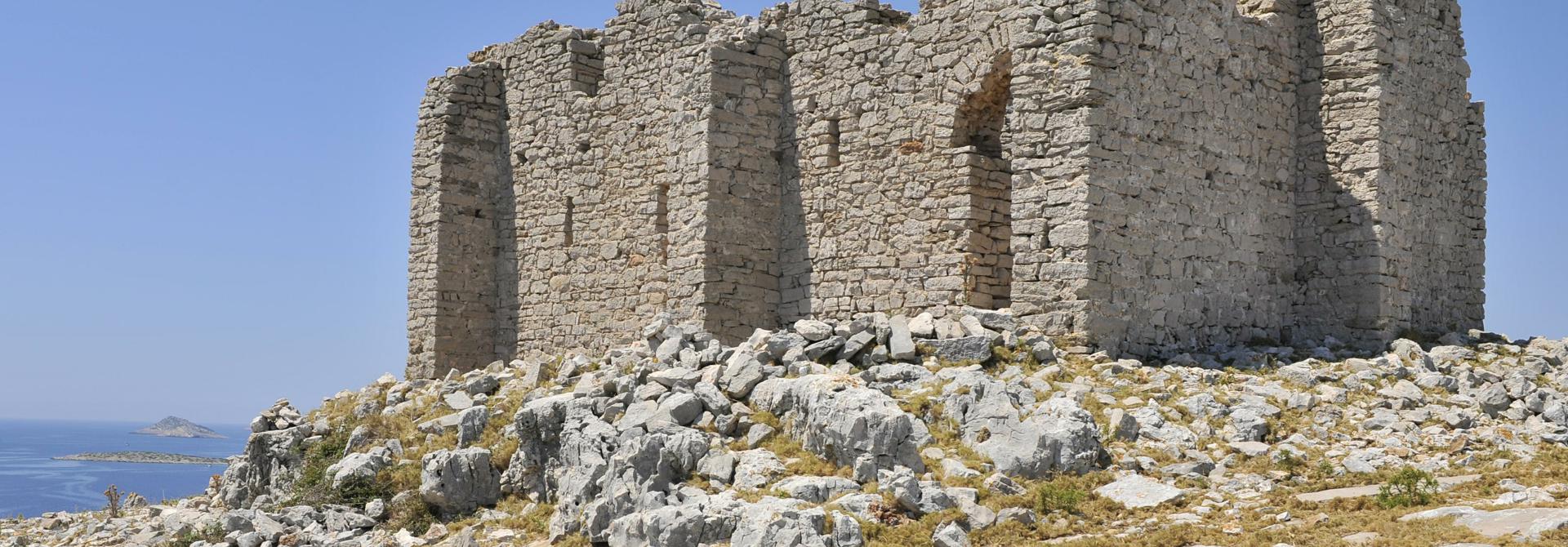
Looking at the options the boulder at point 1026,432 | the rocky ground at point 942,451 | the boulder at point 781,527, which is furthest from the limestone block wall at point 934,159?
the boulder at point 781,527

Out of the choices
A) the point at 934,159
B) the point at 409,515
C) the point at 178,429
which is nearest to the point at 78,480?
the point at 409,515

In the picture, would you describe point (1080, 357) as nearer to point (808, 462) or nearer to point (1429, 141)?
point (808, 462)

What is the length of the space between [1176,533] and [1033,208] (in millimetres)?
5454

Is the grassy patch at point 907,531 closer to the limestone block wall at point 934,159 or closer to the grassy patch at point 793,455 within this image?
the grassy patch at point 793,455

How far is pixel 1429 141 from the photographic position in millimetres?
17281

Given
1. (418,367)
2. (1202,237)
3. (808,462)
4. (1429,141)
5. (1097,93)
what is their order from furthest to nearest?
(418,367), (1429,141), (1202,237), (1097,93), (808,462)

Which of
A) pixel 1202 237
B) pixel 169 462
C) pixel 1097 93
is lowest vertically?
pixel 169 462

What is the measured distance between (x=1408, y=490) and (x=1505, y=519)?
2.93 ft

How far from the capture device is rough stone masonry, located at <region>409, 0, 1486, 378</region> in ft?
47.4

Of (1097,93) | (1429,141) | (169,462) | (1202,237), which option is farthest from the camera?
(169,462)

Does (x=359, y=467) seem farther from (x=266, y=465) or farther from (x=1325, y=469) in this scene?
(x=1325, y=469)

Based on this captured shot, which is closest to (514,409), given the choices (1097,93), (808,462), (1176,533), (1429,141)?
(808,462)

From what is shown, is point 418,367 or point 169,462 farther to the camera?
point 169,462

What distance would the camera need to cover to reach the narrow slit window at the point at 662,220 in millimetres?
18359
